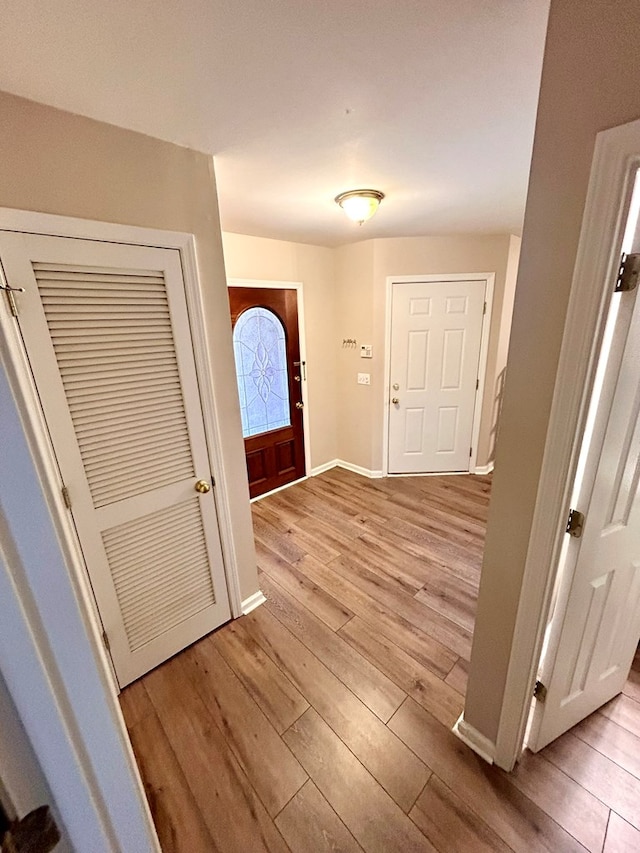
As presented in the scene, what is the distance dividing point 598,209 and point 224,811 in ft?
6.92

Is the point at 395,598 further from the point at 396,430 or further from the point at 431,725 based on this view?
the point at 396,430

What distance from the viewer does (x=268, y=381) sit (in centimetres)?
321

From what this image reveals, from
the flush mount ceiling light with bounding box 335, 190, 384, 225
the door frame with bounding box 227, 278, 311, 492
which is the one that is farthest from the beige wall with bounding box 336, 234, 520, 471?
the flush mount ceiling light with bounding box 335, 190, 384, 225

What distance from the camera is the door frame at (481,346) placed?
3.23 m

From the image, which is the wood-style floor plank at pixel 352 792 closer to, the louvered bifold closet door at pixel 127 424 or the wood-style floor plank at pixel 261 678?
the wood-style floor plank at pixel 261 678

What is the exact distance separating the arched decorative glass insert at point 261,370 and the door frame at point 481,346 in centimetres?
100

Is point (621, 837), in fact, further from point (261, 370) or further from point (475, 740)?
point (261, 370)

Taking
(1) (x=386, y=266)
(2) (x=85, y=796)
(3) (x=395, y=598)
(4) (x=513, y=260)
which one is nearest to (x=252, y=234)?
(1) (x=386, y=266)

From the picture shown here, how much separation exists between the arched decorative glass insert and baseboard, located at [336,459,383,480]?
993mm

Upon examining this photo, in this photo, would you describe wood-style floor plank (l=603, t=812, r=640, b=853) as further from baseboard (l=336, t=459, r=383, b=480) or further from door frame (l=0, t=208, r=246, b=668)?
baseboard (l=336, t=459, r=383, b=480)

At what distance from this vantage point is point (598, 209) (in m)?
0.78

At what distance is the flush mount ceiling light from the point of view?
1942mm

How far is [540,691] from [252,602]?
1.47 metres

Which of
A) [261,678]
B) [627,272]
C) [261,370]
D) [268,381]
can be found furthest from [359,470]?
[627,272]
